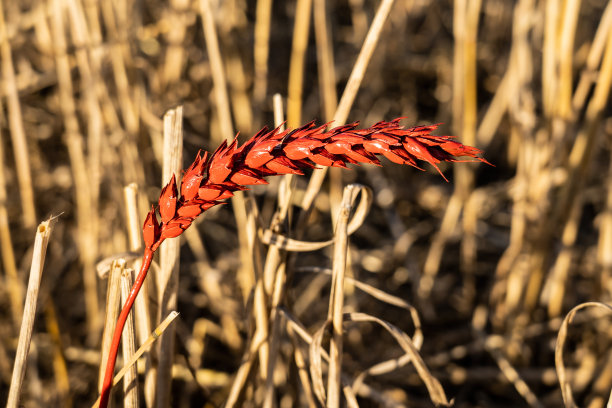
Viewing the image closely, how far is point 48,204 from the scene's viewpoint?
1520 mm

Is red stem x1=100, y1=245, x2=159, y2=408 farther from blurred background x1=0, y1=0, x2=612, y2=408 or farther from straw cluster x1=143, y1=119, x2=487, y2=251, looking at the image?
blurred background x1=0, y1=0, x2=612, y2=408

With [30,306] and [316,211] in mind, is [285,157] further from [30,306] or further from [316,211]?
[316,211]

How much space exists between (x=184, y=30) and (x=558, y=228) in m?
0.95

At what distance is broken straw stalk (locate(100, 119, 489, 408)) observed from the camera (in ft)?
1.00

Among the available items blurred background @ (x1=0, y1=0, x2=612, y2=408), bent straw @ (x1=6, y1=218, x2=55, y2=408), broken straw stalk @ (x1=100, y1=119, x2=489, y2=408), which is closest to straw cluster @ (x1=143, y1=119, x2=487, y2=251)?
broken straw stalk @ (x1=100, y1=119, x2=489, y2=408)

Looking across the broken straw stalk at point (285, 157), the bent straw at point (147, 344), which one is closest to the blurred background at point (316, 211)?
the bent straw at point (147, 344)

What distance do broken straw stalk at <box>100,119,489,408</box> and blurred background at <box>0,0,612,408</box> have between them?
299 millimetres

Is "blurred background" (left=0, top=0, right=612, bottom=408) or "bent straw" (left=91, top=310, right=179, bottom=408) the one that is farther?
"blurred background" (left=0, top=0, right=612, bottom=408)

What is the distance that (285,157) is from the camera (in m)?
0.33

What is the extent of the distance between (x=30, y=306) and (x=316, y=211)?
1246 millimetres

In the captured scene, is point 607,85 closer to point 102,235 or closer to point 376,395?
point 376,395

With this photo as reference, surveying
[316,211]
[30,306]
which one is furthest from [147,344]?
[316,211]

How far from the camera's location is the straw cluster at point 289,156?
31 centimetres

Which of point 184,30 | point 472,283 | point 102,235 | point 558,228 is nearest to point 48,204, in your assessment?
point 102,235
